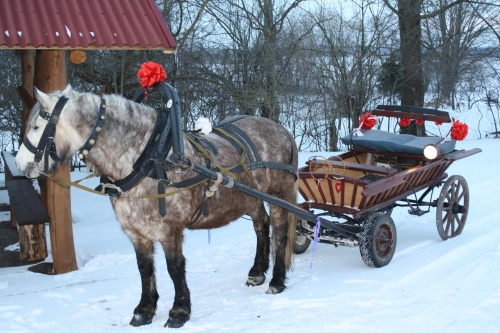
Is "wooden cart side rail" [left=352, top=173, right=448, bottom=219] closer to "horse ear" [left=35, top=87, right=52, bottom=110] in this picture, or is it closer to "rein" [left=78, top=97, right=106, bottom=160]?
"rein" [left=78, top=97, right=106, bottom=160]

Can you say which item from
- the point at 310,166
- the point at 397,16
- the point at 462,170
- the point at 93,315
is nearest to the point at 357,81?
the point at 397,16

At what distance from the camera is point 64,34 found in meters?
5.19

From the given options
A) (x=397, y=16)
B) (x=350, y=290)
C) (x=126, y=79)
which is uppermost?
(x=397, y=16)

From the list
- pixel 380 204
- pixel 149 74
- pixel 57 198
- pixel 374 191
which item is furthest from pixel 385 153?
pixel 57 198

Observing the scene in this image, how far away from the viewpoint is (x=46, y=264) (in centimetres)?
605

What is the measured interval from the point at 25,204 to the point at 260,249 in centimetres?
277

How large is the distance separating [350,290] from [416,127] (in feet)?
29.6

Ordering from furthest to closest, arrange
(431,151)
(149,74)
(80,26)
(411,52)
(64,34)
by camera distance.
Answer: (411,52), (431,151), (80,26), (64,34), (149,74)

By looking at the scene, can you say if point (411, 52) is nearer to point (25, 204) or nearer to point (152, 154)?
point (25, 204)

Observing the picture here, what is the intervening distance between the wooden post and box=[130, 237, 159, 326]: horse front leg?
1725 millimetres

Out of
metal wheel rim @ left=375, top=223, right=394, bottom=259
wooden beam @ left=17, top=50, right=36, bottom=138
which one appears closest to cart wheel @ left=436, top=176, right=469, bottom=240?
metal wheel rim @ left=375, top=223, right=394, bottom=259

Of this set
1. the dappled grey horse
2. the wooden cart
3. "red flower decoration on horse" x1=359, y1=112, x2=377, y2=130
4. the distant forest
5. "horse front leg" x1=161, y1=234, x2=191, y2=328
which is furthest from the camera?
the distant forest

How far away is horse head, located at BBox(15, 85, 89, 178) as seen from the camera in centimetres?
350

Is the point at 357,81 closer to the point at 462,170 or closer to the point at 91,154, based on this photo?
the point at 462,170
